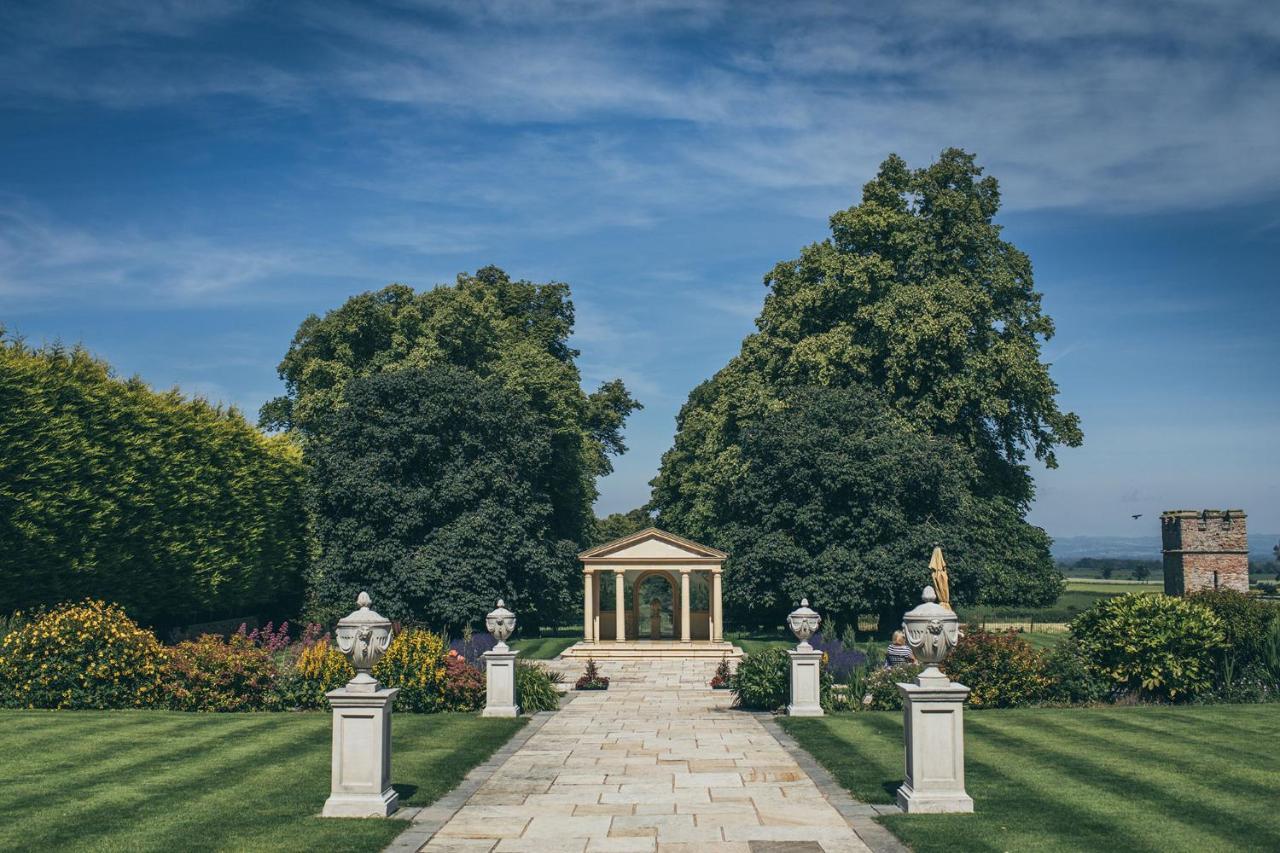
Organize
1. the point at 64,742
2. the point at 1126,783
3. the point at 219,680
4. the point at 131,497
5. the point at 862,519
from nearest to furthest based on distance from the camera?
the point at 1126,783
the point at 64,742
the point at 219,680
the point at 131,497
the point at 862,519

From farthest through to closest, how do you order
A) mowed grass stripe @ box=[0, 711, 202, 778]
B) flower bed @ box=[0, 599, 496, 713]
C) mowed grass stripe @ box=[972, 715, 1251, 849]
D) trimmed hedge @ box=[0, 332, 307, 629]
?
trimmed hedge @ box=[0, 332, 307, 629] → flower bed @ box=[0, 599, 496, 713] → mowed grass stripe @ box=[0, 711, 202, 778] → mowed grass stripe @ box=[972, 715, 1251, 849]

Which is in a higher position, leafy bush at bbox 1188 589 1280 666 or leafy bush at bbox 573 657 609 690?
leafy bush at bbox 1188 589 1280 666

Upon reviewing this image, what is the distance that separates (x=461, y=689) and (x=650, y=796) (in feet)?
30.1

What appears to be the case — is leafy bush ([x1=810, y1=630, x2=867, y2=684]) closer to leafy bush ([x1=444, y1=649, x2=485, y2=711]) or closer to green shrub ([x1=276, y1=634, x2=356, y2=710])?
leafy bush ([x1=444, y1=649, x2=485, y2=711])

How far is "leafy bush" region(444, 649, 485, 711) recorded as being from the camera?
70.2 feet

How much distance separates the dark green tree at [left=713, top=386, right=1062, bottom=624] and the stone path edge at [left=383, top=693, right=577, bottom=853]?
921 inches

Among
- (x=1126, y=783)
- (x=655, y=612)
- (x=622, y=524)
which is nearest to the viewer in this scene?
(x=1126, y=783)

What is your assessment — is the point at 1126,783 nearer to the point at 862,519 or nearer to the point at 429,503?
the point at 862,519

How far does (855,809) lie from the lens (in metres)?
12.1

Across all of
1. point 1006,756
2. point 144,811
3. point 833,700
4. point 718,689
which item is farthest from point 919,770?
point 718,689

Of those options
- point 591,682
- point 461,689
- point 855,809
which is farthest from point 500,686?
point 855,809

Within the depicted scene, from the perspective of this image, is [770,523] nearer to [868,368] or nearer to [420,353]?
[868,368]

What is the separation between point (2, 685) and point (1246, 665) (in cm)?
2277

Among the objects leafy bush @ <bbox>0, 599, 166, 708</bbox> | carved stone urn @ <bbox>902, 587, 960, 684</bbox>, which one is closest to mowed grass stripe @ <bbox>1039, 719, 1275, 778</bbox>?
carved stone urn @ <bbox>902, 587, 960, 684</bbox>
